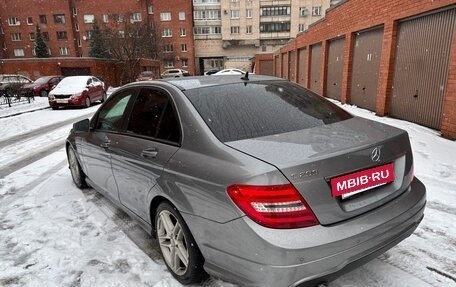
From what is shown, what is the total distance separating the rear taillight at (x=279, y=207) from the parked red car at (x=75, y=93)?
15.5 meters

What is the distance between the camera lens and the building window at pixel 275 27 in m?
61.7

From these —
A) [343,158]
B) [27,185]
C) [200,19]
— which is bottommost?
[27,185]

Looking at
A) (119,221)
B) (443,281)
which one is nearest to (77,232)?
(119,221)

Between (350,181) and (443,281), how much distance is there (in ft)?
4.08

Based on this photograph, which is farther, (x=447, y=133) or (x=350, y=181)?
(x=447, y=133)

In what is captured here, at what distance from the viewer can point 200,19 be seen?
63.2 m

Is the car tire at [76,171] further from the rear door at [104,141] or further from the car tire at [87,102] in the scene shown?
the car tire at [87,102]

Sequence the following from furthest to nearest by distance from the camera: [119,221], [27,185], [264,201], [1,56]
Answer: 1. [1,56]
2. [27,185]
3. [119,221]
4. [264,201]

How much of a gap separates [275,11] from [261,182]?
65.9 metres

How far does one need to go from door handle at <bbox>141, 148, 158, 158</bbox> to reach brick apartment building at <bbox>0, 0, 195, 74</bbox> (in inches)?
2239

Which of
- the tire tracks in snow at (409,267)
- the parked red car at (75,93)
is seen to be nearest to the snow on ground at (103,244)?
the tire tracks in snow at (409,267)

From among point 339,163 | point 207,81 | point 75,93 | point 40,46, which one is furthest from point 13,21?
point 339,163

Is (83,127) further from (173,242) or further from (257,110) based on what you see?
(257,110)

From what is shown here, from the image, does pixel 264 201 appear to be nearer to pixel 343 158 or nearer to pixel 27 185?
pixel 343 158
